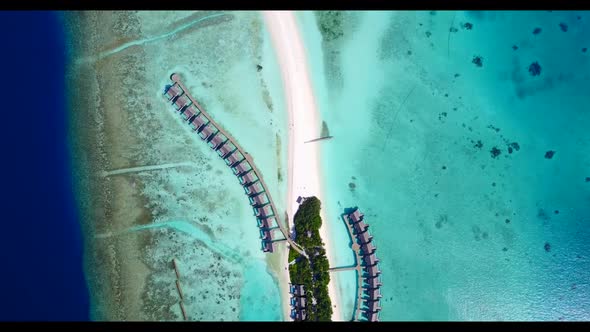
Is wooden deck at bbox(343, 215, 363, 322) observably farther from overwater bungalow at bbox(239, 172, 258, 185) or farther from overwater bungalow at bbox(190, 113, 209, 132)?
overwater bungalow at bbox(190, 113, 209, 132)

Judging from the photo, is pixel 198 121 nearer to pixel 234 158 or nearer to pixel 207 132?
pixel 207 132

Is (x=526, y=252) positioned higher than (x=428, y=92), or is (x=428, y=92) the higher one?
(x=428, y=92)

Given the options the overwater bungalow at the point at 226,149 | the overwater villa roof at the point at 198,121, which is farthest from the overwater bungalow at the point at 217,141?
the overwater villa roof at the point at 198,121

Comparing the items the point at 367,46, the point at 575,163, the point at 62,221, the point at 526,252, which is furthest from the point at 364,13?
the point at 62,221

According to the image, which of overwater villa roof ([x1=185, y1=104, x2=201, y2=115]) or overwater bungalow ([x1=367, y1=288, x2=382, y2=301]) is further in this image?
overwater bungalow ([x1=367, y1=288, x2=382, y2=301])

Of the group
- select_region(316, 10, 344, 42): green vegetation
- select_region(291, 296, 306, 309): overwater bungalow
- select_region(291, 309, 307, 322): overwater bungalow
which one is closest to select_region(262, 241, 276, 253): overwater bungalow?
select_region(291, 296, 306, 309): overwater bungalow

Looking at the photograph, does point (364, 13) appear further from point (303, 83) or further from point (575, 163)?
point (575, 163)

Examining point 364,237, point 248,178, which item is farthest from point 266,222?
point 364,237
